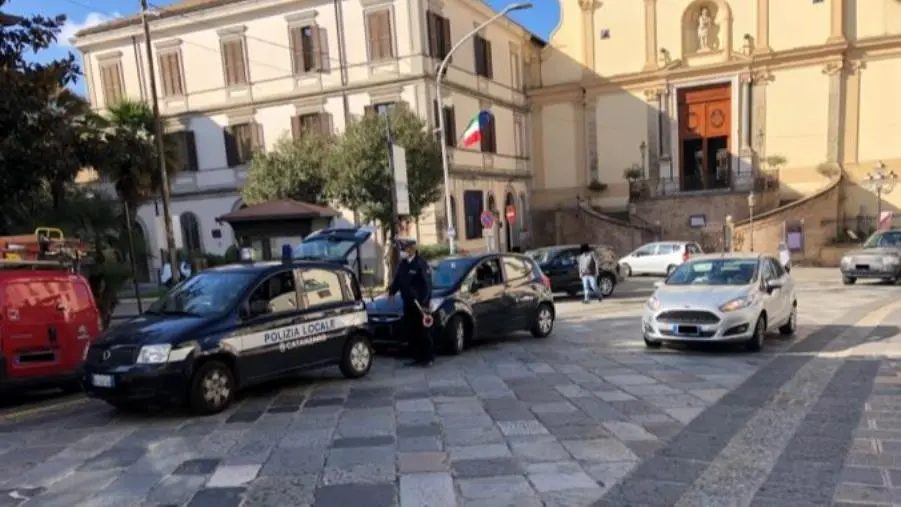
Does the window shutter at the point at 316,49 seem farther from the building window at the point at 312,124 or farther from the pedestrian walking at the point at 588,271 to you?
the pedestrian walking at the point at 588,271

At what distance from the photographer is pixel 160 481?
514cm

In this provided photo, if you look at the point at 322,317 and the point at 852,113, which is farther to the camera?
the point at 852,113

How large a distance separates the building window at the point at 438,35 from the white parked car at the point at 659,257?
12.0 meters

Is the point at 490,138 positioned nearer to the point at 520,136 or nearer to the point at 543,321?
the point at 520,136

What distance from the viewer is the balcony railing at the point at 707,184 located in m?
34.8

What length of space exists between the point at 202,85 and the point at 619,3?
2382cm

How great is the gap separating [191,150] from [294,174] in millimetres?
10811

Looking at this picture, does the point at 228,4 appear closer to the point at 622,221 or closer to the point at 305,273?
the point at 622,221

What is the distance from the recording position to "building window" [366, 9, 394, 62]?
27625mm

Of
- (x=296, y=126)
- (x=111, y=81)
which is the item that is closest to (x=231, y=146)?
(x=296, y=126)

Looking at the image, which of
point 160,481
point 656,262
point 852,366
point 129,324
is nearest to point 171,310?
point 129,324

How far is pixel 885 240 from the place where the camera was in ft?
68.4

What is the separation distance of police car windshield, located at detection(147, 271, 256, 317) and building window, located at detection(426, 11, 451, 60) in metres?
21.9

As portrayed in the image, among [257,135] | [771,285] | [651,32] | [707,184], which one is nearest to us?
[771,285]
